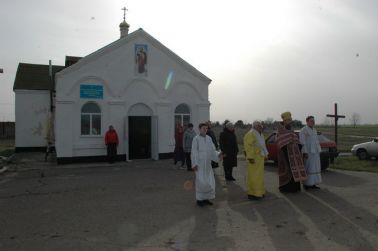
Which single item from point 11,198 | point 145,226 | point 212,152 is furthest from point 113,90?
point 145,226

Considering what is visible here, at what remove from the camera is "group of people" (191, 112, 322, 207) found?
32.2 feet

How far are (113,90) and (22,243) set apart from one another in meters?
14.1

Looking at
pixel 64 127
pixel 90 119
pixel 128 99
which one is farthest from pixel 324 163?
pixel 64 127

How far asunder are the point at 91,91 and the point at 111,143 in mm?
2582

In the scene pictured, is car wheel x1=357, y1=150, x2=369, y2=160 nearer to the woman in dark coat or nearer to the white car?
the white car

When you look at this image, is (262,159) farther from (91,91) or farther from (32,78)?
(32,78)

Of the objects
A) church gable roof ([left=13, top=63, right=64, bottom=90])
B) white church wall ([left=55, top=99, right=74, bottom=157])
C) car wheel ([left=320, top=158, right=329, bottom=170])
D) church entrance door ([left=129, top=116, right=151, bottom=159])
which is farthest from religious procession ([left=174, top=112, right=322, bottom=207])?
church gable roof ([left=13, top=63, right=64, bottom=90])

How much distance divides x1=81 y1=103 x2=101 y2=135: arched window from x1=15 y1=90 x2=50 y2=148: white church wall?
301 inches

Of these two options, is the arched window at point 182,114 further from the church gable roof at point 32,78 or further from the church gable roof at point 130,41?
the church gable roof at point 32,78

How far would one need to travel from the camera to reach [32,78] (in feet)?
91.9

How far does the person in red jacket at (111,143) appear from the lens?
19656mm

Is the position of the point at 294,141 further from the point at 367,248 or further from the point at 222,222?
the point at 367,248

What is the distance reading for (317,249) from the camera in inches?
252

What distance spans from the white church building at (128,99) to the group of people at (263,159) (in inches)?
389
